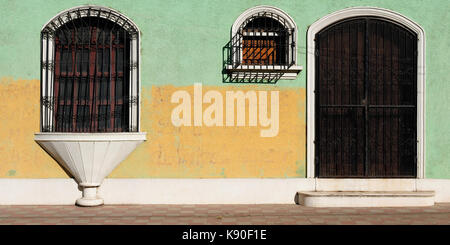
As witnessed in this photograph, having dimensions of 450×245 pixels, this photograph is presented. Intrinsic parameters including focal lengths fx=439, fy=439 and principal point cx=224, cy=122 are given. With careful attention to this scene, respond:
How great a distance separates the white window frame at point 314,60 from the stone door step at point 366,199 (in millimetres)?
532

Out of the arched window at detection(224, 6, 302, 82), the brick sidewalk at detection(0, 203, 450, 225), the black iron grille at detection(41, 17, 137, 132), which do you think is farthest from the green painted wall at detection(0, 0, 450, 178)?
the brick sidewalk at detection(0, 203, 450, 225)

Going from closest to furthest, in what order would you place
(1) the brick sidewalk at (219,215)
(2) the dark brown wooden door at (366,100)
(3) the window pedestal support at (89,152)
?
(1) the brick sidewalk at (219,215)
(3) the window pedestal support at (89,152)
(2) the dark brown wooden door at (366,100)

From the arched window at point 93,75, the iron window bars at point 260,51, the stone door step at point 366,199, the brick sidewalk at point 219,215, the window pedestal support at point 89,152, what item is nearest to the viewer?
the brick sidewalk at point 219,215

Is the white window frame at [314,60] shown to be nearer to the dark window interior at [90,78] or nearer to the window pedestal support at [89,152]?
the window pedestal support at [89,152]

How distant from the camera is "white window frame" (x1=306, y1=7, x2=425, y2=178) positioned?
9.19m

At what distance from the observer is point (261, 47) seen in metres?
9.32

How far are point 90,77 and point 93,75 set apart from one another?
76 mm

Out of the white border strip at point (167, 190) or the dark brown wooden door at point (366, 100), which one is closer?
the white border strip at point (167, 190)

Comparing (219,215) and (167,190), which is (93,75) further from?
(219,215)

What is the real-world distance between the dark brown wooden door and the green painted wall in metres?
0.39

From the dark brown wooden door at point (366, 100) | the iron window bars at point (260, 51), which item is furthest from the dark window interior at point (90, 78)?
the dark brown wooden door at point (366, 100)

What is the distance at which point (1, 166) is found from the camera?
357 inches

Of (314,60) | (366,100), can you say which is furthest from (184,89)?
(366,100)

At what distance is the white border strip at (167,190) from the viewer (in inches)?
357
